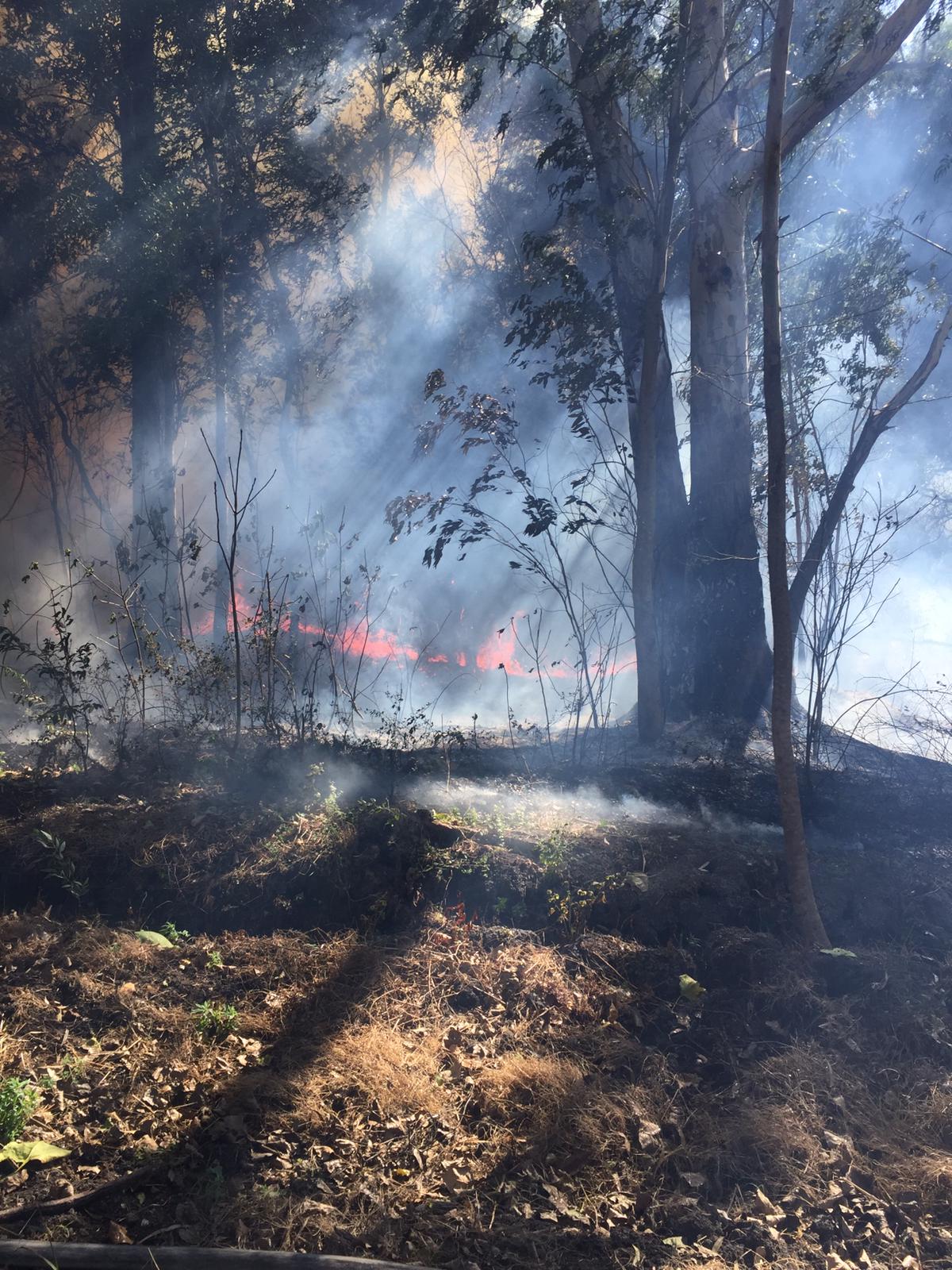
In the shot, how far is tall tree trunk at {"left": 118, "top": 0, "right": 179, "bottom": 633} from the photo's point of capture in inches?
468

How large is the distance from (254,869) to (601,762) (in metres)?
3.62

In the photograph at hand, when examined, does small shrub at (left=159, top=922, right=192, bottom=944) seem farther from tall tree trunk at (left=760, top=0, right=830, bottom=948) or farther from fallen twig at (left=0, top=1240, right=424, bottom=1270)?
tall tree trunk at (left=760, top=0, right=830, bottom=948)

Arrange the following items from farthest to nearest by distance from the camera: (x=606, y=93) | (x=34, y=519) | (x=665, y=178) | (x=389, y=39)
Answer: (x=34, y=519)
(x=389, y=39)
(x=606, y=93)
(x=665, y=178)

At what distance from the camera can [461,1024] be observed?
399 cm

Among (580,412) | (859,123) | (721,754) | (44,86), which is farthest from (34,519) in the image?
(859,123)

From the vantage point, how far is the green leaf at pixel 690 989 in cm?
427

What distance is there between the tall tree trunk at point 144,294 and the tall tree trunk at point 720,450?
6.64 metres

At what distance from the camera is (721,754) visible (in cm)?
789

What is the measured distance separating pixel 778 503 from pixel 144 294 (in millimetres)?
10798

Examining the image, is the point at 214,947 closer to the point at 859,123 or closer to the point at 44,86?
the point at 44,86

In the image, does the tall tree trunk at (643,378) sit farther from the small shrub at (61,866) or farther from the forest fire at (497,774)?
the small shrub at (61,866)

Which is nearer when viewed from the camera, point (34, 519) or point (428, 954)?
point (428, 954)

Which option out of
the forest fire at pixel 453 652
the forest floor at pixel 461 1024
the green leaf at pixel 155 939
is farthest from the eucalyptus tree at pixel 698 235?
the green leaf at pixel 155 939

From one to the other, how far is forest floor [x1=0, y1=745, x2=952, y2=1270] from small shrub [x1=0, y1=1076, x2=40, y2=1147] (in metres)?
0.10
